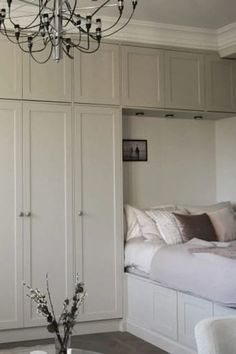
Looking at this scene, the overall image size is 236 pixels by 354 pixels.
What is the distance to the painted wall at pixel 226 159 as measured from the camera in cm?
559

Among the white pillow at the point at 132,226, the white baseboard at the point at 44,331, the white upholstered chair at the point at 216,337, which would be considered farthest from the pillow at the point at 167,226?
the white upholstered chair at the point at 216,337

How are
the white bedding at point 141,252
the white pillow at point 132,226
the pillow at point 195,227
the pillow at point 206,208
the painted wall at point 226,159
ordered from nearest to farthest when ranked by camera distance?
the white bedding at point 141,252, the pillow at point 195,227, the white pillow at point 132,226, the pillow at point 206,208, the painted wall at point 226,159

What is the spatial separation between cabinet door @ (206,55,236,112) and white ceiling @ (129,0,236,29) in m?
0.38

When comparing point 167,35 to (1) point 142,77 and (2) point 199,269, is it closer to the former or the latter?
(1) point 142,77

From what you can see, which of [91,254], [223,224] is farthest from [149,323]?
[223,224]

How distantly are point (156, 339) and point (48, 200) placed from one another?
1.40 metres

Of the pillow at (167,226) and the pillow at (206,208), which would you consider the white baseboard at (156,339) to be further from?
the pillow at (206,208)

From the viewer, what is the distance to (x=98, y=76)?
479 cm

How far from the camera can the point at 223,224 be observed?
16.1 ft

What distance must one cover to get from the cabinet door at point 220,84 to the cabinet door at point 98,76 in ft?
3.18

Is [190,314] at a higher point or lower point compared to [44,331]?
higher

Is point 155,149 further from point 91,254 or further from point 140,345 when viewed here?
point 140,345

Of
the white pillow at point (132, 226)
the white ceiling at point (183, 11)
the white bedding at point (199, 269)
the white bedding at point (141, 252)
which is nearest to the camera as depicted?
the white bedding at point (199, 269)

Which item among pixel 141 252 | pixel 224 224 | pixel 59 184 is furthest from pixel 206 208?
pixel 59 184
